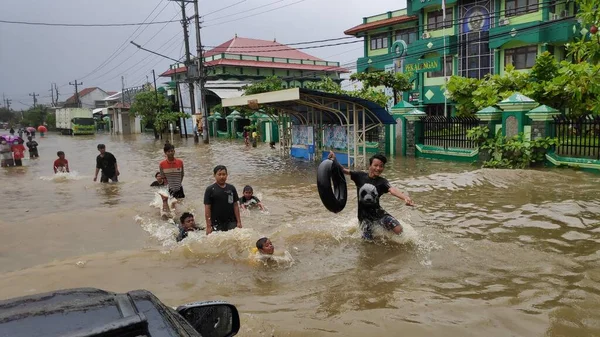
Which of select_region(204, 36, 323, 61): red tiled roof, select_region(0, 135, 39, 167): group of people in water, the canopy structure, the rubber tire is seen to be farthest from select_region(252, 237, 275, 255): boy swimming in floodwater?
select_region(204, 36, 323, 61): red tiled roof

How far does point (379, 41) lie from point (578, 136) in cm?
2711

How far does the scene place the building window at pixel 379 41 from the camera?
39.8m

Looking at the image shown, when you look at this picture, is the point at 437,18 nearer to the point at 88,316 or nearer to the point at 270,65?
the point at 270,65

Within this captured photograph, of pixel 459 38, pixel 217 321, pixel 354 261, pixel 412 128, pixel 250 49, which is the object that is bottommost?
pixel 354 261

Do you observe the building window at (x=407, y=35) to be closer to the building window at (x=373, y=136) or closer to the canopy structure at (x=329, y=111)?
the building window at (x=373, y=136)

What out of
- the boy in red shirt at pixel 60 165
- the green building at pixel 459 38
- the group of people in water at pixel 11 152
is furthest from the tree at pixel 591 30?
the group of people in water at pixel 11 152

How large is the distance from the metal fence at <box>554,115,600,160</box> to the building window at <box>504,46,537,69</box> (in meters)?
16.1

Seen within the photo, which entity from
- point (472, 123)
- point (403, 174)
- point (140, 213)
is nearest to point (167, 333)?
point (140, 213)

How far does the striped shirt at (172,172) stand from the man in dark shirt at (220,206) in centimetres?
346

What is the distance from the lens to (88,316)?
176cm

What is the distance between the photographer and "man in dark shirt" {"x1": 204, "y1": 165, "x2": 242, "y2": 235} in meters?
7.02

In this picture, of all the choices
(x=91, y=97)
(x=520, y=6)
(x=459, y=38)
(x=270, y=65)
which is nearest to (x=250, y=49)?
(x=270, y=65)

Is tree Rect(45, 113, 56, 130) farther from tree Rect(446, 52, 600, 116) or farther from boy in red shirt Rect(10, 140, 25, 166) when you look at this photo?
tree Rect(446, 52, 600, 116)

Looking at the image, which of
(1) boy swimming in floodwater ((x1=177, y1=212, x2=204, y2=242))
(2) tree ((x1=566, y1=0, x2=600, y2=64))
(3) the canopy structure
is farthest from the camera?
(3) the canopy structure
